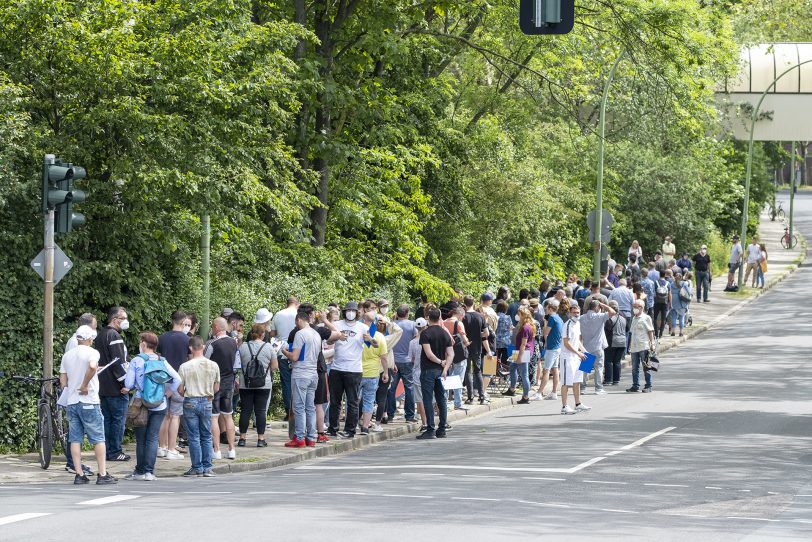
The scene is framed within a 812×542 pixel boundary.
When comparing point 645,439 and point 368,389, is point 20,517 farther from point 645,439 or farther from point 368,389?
point 645,439

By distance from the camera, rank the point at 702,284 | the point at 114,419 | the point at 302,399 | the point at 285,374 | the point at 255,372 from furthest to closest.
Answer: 1. the point at 702,284
2. the point at 285,374
3. the point at 302,399
4. the point at 255,372
5. the point at 114,419

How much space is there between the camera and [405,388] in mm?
20688

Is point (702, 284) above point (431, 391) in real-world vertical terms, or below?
above

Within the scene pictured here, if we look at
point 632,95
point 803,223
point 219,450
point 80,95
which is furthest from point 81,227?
point 803,223

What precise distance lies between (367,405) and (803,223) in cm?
6585

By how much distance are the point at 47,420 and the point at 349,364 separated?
14.2 feet

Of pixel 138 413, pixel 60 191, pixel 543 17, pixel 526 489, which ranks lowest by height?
pixel 526 489

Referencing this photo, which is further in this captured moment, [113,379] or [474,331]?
[474,331]

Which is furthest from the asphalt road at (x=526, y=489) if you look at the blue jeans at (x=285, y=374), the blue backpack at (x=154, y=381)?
the blue jeans at (x=285, y=374)

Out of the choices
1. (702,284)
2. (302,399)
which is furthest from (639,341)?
(702,284)

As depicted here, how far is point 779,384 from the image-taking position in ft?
82.9

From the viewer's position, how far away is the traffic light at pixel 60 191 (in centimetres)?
1612

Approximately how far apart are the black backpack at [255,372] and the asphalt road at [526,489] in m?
1.28

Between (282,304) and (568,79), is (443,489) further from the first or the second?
(568,79)
